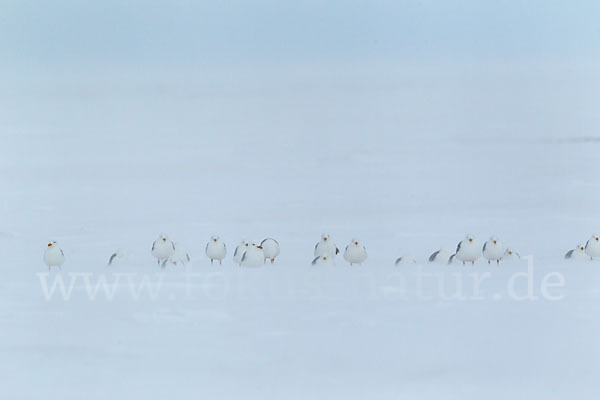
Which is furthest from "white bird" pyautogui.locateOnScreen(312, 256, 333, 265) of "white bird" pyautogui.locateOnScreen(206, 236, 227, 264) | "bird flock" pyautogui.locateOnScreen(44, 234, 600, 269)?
"white bird" pyautogui.locateOnScreen(206, 236, 227, 264)

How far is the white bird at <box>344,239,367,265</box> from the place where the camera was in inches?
132

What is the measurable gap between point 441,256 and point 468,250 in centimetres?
13

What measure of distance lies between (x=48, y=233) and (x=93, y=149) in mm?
1993

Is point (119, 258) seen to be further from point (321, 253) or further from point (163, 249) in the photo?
point (321, 253)

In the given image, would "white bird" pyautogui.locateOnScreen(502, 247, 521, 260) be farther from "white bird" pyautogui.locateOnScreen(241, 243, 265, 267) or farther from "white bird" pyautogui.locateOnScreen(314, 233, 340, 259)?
"white bird" pyautogui.locateOnScreen(241, 243, 265, 267)

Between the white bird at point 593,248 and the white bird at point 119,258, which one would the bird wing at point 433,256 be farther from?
the white bird at point 119,258

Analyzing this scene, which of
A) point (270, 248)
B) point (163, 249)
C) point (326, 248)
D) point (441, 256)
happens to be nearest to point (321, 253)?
point (326, 248)

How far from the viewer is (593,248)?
338 cm

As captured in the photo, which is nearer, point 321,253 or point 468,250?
point 468,250

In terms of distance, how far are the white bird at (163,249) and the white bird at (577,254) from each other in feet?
4.08

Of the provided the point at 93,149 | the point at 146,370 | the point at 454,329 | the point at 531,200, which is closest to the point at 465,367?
the point at 454,329

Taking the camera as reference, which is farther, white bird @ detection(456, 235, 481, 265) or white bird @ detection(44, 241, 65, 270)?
white bird @ detection(44, 241, 65, 270)

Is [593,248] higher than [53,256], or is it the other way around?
[593,248]

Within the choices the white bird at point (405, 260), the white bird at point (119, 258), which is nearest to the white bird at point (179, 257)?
the white bird at point (119, 258)
